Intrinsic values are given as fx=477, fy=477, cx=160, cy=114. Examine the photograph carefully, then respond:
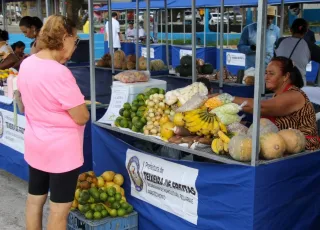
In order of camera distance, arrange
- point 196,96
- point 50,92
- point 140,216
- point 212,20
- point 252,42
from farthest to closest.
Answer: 1. point 212,20
2. point 252,42
3. point 140,216
4. point 196,96
5. point 50,92

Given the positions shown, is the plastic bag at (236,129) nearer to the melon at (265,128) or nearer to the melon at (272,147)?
the melon at (265,128)

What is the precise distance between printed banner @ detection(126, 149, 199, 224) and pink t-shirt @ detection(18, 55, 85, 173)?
0.66m

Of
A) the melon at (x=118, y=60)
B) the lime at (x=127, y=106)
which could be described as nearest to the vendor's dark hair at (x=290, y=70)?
the lime at (x=127, y=106)

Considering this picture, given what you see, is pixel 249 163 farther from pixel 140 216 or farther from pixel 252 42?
pixel 252 42

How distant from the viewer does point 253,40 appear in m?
7.54

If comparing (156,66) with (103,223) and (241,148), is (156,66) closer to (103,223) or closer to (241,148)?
(103,223)

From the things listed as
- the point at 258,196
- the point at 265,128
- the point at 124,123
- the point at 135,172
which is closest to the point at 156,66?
the point at 124,123

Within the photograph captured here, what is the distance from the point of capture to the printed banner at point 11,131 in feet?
16.9

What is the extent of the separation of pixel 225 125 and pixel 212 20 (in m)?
23.7

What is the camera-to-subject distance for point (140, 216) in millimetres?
3816

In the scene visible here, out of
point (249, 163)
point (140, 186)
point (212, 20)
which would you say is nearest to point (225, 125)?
point (249, 163)

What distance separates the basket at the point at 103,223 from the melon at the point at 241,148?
1.17 meters

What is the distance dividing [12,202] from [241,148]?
3.13 m

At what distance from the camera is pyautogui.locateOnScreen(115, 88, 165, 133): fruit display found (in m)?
3.79
